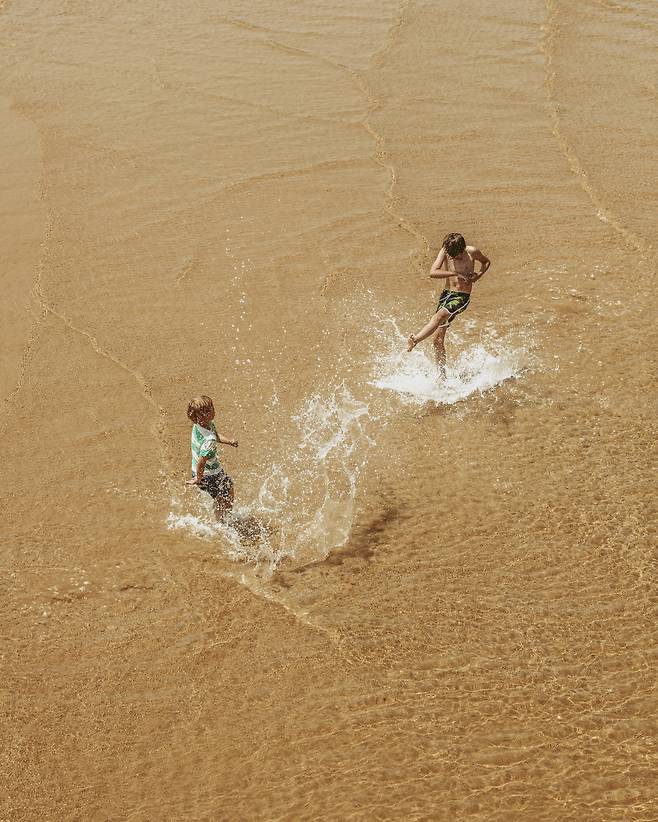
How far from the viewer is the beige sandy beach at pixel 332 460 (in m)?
4.16

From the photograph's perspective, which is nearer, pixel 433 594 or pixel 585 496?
pixel 433 594

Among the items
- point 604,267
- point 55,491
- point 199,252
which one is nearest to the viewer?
point 55,491

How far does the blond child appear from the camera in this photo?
4938 mm

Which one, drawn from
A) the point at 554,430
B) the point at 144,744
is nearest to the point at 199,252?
the point at 554,430

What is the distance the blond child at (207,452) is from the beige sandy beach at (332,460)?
14.4 inches

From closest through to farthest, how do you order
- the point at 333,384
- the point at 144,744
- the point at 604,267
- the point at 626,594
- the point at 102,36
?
the point at 144,744 → the point at 626,594 → the point at 333,384 → the point at 604,267 → the point at 102,36

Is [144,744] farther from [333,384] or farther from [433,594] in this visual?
[333,384]

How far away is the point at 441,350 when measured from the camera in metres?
6.84

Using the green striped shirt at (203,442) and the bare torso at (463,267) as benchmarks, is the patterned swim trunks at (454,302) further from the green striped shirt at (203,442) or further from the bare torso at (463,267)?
the green striped shirt at (203,442)

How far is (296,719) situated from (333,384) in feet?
10.7

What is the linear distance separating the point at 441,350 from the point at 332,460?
4.79ft

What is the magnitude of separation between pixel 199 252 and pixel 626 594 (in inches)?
238

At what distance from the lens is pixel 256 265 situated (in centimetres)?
880

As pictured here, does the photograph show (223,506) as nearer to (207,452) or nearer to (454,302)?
(207,452)
